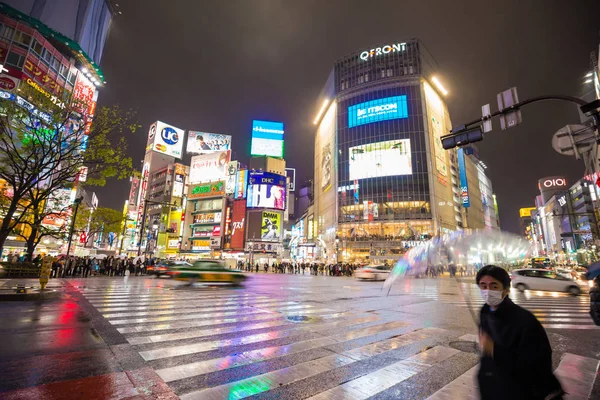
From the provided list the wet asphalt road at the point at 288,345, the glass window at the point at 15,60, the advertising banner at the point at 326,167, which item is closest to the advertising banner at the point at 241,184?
the advertising banner at the point at 326,167

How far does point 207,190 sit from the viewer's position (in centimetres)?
7019

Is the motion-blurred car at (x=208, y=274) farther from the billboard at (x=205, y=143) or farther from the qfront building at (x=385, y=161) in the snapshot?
the billboard at (x=205, y=143)

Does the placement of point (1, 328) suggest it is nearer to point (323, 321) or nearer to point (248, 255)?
point (323, 321)

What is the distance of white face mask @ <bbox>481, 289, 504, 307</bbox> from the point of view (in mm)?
2232

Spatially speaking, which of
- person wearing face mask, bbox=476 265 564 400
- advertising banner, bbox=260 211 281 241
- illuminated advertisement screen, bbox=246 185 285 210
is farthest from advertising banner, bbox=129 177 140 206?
person wearing face mask, bbox=476 265 564 400

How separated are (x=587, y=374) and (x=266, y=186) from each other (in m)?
62.2

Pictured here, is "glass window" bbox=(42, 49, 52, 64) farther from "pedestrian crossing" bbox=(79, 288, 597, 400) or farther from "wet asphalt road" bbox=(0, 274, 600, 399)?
"pedestrian crossing" bbox=(79, 288, 597, 400)

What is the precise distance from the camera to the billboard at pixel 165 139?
84.0 m

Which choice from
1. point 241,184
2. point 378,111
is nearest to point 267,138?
point 241,184

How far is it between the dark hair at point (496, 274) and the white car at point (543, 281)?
63.2 feet

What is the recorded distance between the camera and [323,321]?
748cm

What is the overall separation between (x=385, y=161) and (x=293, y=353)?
67.0 metres

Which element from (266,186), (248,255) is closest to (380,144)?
(266,186)

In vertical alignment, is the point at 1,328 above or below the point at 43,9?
below
